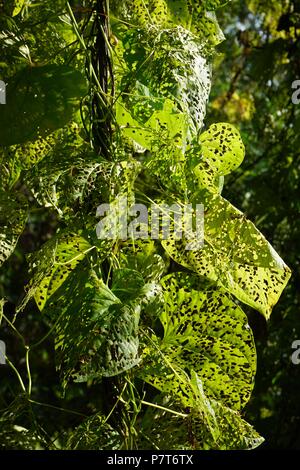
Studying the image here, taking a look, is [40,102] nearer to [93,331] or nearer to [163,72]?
[163,72]

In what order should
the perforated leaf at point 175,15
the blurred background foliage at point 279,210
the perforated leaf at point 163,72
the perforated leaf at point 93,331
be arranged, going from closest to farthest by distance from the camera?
1. the perforated leaf at point 93,331
2. the perforated leaf at point 163,72
3. the perforated leaf at point 175,15
4. the blurred background foliage at point 279,210

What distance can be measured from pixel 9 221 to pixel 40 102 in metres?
0.12

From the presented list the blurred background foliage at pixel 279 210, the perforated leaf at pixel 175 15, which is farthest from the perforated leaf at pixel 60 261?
the blurred background foliage at pixel 279 210

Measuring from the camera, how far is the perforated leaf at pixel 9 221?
734mm

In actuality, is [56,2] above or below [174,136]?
above

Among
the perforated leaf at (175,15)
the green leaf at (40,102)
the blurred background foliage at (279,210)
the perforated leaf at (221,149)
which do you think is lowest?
the blurred background foliage at (279,210)

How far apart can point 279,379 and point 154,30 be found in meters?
1.18

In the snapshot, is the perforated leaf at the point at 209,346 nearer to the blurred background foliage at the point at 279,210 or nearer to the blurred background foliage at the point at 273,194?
the blurred background foliage at the point at 273,194

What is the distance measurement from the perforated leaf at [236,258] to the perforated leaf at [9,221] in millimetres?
146

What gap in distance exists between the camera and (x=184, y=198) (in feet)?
2.48

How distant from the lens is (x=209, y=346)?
758mm

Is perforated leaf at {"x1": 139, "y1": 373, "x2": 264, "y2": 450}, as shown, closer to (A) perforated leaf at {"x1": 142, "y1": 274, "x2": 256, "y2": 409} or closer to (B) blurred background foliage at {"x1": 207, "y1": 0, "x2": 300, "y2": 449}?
(A) perforated leaf at {"x1": 142, "y1": 274, "x2": 256, "y2": 409}

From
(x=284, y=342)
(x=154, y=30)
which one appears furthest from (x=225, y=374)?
(x=284, y=342)
